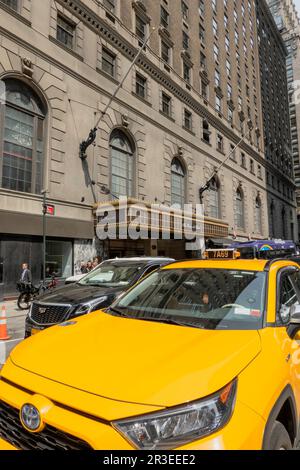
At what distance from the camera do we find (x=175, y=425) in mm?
1646

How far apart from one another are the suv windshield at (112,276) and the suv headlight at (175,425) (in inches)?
192

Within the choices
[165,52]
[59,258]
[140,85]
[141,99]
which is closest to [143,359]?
[59,258]

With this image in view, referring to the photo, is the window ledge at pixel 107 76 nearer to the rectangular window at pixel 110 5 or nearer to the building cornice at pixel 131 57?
the building cornice at pixel 131 57

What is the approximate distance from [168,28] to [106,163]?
1585 centimetres

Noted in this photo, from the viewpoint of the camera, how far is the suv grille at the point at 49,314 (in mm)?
5367

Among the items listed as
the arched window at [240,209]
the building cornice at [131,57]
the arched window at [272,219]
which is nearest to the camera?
the building cornice at [131,57]

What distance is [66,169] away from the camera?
1694cm

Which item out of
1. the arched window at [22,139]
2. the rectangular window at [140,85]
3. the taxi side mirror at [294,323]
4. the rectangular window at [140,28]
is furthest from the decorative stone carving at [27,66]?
the taxi side mirror at [294,323]

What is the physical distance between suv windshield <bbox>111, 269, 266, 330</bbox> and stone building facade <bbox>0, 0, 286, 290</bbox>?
12348 millimetres

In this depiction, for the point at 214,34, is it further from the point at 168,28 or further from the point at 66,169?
the point at 66,169

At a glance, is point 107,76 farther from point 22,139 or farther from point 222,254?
point 222,254

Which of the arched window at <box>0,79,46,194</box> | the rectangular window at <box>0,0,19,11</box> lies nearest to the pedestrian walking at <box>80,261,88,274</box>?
the arched window at <box>0,79,46,194</box>

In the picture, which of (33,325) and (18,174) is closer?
(33,325)
